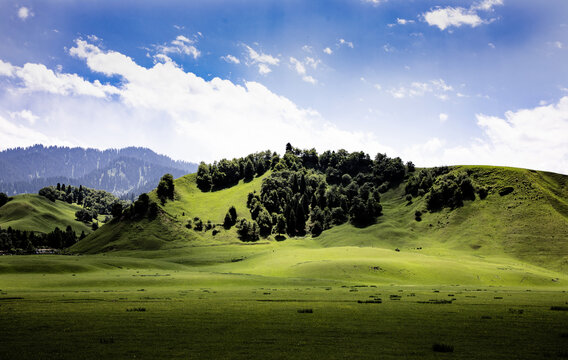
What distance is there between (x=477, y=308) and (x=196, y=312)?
1076 inches

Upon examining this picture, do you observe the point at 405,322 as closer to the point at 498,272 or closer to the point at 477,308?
the point at 477,308

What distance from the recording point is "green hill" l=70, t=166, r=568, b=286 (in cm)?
9165

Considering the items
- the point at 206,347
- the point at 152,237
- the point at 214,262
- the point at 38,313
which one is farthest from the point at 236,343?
the point at 152,237

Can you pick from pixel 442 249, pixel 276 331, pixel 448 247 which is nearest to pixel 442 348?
pixel 276 331

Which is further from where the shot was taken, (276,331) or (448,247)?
(448,247)

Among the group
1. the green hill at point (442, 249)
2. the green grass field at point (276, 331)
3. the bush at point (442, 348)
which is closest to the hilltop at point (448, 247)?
the green hill at point (442, 249)

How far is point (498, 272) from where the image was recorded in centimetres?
9431

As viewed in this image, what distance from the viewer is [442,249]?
156500 mm

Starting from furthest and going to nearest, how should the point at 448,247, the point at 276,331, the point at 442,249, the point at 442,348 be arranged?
1. the point at 448,247
2. the point at 442,249
3. the point at 276,331
4. the point at 442,348

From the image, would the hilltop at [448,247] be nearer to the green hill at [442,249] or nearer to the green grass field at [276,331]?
the green hill at [442,249]

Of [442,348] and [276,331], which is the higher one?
[442,348]

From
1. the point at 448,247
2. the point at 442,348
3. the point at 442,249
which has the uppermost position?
the point at 442,348

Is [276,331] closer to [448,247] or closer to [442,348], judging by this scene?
[442,348]

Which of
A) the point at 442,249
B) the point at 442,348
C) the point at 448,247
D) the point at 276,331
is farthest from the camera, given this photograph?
the point at 448,247
